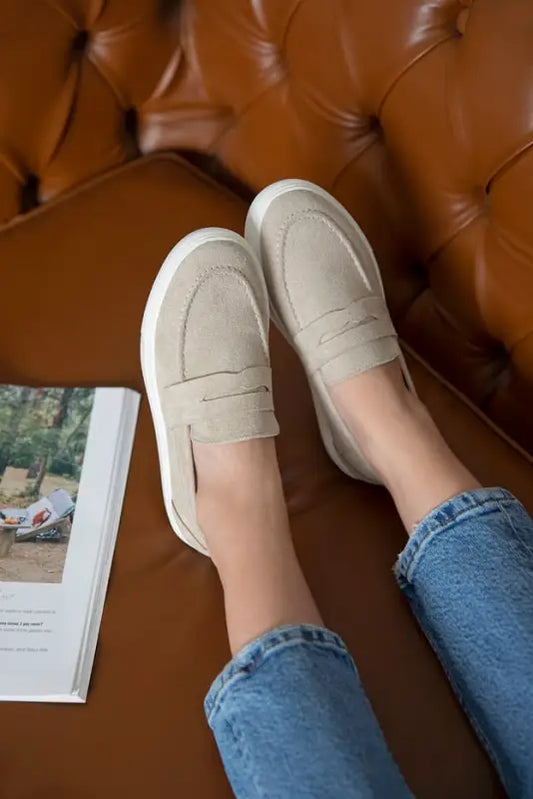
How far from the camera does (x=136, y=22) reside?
796 mm

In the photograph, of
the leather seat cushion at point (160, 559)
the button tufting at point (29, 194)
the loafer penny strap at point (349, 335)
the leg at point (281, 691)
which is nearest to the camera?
the leg at point (281, 691)

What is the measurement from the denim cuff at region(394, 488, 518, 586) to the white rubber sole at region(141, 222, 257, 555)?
7.5 inches

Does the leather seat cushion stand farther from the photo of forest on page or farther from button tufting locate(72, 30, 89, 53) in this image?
button tufting locate(72, 30, 89, 53)

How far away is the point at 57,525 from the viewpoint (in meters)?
0.71

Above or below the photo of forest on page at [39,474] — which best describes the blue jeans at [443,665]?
below

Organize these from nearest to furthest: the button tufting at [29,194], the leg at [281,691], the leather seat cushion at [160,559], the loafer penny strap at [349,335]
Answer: the leg at [281,691] < the leather seat cushion at [160,559] < the loafer penny strap at [349,335] < the button tufting at [29,194]

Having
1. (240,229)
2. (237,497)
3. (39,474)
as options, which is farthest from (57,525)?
(240,229)

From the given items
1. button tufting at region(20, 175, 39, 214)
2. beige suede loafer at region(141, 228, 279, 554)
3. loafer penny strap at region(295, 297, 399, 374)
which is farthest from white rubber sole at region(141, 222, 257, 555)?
button tufting at region(20, 175, 39, 214)

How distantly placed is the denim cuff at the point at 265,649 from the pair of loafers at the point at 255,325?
16cm

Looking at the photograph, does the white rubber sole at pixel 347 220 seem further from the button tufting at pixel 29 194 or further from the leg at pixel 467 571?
the button tufting at pixel 29 194

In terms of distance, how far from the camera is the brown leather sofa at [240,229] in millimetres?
626

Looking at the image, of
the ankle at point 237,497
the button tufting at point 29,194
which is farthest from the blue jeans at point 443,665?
the button tufting at point 29,194

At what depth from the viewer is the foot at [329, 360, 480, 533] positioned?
67cm

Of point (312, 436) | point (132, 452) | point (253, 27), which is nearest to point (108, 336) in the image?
point (132, 452)
